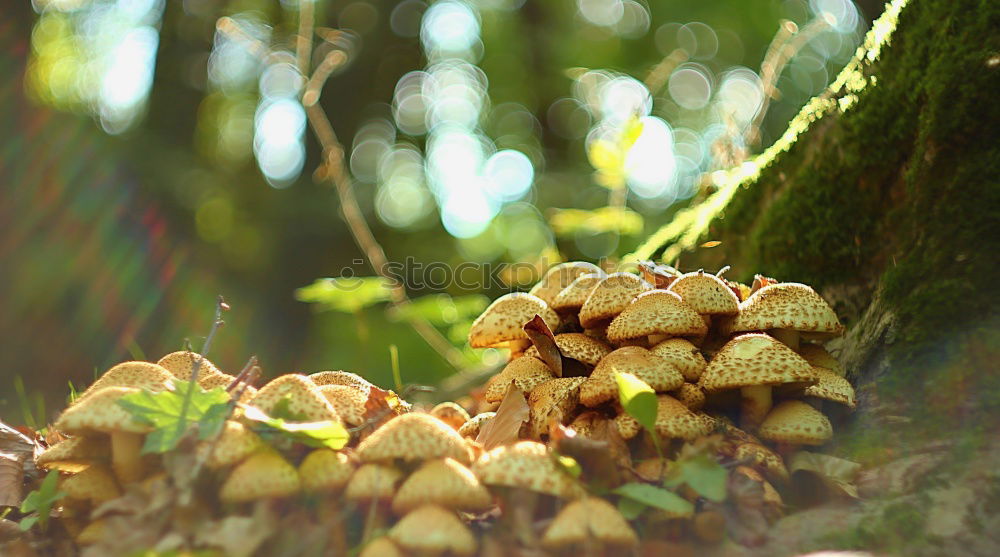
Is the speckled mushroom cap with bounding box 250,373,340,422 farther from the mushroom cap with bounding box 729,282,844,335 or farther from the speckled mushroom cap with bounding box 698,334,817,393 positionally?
the mushroom cap with bounding box 729,282,844,335

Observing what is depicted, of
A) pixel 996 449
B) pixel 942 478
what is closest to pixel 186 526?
pixel 942 478

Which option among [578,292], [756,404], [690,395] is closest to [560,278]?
[578,292]

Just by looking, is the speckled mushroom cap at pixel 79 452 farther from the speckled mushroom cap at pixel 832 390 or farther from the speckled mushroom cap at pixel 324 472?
the speckled mushroom cap at pixel 832 390

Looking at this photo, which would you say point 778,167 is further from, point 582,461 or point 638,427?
point 582,461

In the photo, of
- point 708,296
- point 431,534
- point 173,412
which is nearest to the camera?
point 431,534

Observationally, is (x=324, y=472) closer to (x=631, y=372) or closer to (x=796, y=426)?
(x=631, y=372)

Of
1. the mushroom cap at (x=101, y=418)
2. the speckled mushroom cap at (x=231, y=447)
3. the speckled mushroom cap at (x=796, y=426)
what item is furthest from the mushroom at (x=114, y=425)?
the speckled mushroom cap at (x=796, y=426)
